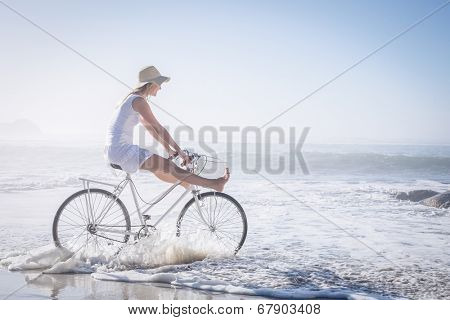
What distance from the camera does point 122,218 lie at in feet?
→ 16.1

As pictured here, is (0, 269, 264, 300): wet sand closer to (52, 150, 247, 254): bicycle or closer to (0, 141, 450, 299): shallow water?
(0, 141, 450, 299): shallow water

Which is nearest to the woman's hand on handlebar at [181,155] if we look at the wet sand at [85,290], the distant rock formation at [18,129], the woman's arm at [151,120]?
the woman's arm at [151,120]

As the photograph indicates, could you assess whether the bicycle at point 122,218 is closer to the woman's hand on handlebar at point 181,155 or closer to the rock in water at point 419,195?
the woman's hand on handlebar at point 181,155

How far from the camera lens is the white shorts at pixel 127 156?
15.1 ft

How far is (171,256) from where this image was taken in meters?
4.86

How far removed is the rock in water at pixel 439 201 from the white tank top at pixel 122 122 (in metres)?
7.97

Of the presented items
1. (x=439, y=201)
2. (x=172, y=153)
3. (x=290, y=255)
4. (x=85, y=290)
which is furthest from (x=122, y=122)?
(x=439, y=201)

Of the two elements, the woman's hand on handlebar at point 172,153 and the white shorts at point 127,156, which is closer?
the white shorts at point 127,156

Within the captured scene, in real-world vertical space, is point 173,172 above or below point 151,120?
below

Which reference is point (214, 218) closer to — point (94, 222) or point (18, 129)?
point (94, 222)

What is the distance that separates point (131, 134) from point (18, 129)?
26.4 metres

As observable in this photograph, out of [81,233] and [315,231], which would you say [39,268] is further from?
[315,231]
